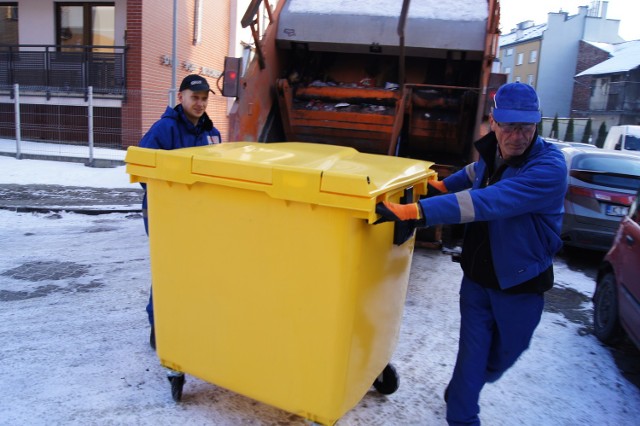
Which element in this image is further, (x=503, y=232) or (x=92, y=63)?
(x=92, y=63)

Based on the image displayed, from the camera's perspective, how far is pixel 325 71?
5.82 meters

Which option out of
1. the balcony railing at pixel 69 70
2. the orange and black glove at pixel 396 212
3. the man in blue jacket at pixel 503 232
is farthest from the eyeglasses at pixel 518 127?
the balcony railing at pixel 69 70

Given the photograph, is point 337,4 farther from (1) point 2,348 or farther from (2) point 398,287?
(1) point 2,348

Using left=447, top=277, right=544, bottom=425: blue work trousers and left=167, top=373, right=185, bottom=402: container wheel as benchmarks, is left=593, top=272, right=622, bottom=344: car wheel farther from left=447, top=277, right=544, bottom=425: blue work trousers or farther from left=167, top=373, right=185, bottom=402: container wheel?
left=167, top=373, right=185, bottom=402: container wheel

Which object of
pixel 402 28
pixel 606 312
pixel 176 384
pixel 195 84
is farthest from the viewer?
pixel 402 28

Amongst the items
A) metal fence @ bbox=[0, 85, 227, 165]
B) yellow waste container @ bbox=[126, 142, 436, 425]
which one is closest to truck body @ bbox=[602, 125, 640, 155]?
metal fence @ bbox=[0, 85, 227, 165]

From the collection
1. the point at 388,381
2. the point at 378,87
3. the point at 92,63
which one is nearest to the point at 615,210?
the point at 378,87

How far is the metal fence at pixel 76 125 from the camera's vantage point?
10.5 meters

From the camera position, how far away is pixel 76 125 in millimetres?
11562

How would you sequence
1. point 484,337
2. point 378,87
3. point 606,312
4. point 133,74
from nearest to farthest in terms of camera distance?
point 484,337 → point 606,312 → point 378,87 → point 133,74

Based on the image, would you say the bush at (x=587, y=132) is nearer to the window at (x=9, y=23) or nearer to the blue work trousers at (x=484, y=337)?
the window at (x=9, y=23)

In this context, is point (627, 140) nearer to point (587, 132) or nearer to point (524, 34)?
point (587, 132)

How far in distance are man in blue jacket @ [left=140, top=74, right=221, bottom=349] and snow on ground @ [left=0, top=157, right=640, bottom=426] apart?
0.44 metres

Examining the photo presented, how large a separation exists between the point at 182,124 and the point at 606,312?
11.4 ft
